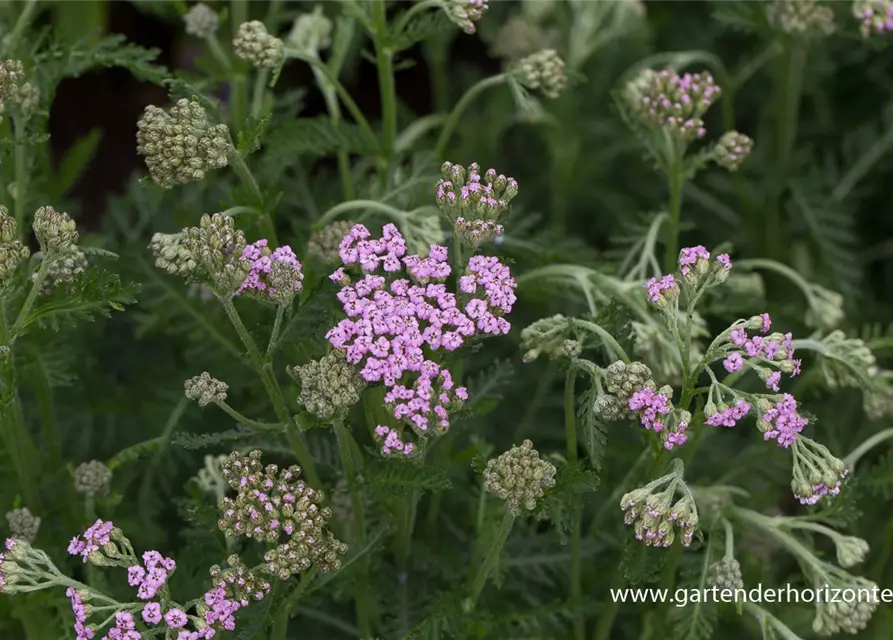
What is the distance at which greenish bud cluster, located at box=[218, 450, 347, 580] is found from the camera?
217cm

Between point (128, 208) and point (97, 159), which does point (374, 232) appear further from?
point (97, 159)

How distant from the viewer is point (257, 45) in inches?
102

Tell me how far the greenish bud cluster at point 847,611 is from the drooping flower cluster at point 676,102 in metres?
1.17

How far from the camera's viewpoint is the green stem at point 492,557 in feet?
7.56

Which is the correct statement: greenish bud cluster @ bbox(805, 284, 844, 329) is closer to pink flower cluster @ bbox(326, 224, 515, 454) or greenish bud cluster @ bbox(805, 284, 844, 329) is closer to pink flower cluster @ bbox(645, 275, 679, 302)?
pink flower cluster @ bbox(645, 275, 679, 302)

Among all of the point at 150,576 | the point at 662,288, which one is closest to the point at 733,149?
the point at 662,288

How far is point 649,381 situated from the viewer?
2.17 m

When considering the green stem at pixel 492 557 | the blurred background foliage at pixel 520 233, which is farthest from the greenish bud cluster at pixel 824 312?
the green stem at pixel 492 557

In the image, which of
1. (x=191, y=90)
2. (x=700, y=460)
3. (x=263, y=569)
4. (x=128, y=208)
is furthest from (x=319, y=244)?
(x=700, y=460)

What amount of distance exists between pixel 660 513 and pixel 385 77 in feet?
4.53

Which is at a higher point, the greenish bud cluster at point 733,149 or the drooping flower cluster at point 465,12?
the drooping flower cluster at point 465,12

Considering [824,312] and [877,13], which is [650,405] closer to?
[824,312]

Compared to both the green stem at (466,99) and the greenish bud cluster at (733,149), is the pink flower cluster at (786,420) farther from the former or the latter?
the green stem at (466,99)

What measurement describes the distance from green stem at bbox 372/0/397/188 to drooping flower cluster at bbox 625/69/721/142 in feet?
2.17
